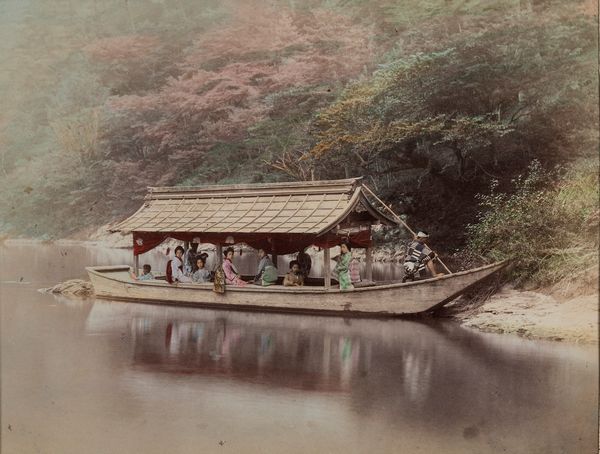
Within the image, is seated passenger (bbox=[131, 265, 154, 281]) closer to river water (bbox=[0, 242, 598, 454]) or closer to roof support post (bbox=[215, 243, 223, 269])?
roof support post (bbox=[215, 243, 223, 269])

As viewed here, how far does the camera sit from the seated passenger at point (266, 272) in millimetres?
7004

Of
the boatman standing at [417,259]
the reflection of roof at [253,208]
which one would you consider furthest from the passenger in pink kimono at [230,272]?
the boatman standing at [417,259]

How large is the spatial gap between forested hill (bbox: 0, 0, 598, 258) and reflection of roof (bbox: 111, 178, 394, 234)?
0.29 m

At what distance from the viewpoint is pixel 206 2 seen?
5699 mm

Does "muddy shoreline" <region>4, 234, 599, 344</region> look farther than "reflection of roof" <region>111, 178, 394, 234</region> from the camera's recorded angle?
No

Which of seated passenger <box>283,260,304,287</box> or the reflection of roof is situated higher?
the reflection of roof

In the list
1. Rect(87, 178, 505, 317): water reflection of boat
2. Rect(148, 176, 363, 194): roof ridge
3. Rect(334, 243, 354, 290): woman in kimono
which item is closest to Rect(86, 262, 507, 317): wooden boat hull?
Rect(87, 178, 505, 317): water reflection of boat

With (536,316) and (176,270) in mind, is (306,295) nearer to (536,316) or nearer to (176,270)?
(176,270)

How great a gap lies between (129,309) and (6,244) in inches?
62.6

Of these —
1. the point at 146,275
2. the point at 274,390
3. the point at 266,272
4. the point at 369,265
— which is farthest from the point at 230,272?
the point at 274,390

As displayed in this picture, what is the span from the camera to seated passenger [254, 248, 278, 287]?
23.0 ft

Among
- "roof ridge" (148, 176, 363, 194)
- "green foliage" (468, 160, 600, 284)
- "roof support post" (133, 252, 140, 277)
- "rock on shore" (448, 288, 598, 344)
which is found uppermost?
"roof ridge" (148, 176, 363, 194)

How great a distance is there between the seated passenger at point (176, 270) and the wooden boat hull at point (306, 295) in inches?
4.0

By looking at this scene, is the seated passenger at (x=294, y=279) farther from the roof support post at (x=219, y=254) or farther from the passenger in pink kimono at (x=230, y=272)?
the roof support post at (x=219, y=254)
